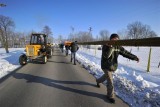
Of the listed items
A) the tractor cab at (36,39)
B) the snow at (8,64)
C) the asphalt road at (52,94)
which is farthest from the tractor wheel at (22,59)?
the asphalt road at (52,94)

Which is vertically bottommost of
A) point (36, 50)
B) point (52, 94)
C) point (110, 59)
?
point (52, 94)

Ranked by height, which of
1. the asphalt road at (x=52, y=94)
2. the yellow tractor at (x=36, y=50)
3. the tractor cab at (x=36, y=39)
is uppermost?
the tractor cab at (x=36, y=39)

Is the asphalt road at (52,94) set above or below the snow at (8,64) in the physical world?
above

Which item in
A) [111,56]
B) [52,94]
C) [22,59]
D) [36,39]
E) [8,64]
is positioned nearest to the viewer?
[111,56]

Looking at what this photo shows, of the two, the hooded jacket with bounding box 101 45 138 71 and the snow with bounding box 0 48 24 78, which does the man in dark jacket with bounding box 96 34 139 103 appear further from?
the snow with bounding box 0 48 24 78

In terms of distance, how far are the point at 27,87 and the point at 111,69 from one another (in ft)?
12.1

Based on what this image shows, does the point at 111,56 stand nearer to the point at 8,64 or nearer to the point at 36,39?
the point at 8,64

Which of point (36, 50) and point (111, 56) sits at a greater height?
point (111, 56)

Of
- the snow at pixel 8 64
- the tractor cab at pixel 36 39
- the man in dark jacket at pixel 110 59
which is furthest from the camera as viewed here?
the tractor cab at pixel 36 39

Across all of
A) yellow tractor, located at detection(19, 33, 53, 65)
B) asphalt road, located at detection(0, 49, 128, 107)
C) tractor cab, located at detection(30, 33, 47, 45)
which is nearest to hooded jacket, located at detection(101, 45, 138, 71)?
asphalt road, located at detection(0, 49, 128, 107)

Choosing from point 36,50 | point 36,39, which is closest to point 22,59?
point 36,50

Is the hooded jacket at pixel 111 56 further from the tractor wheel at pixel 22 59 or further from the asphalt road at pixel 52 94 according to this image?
the tractor wheel at pixel 22 59

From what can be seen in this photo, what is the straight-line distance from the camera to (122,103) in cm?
619

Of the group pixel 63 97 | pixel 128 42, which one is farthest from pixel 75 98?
pixel 128 42
